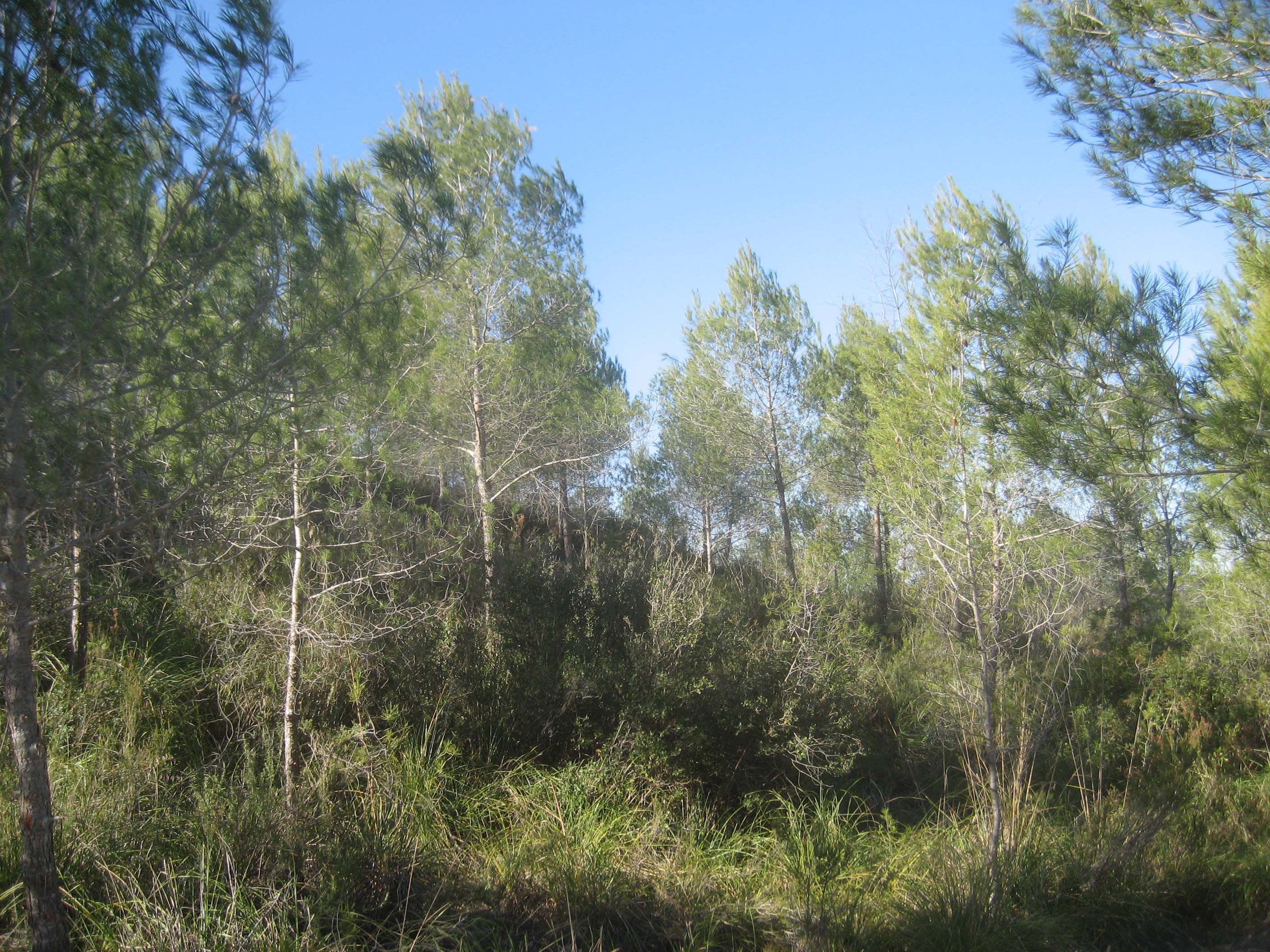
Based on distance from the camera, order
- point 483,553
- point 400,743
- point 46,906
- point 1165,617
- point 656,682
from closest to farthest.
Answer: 1. point 46,906
2. point 400,743
3. point 656,682
4. point 483,553
5. point 1165,617

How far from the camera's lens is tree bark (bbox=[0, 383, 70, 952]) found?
314cm

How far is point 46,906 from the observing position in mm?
3170

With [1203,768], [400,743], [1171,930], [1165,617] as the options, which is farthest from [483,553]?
[1165,617]

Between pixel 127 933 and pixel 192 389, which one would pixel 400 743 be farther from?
pixel 192 389

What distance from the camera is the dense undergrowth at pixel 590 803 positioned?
4016 millimetres

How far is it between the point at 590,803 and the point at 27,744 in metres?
3.50

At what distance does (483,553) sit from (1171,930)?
19.7ft

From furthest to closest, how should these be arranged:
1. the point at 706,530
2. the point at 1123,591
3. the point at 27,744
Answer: the point at 706,530
the point at 1123,591
the point at 27,744

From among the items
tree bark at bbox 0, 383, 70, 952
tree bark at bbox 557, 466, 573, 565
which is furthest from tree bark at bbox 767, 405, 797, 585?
tree bark at bbox 0, 383, 70, 952

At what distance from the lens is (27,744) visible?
126 inches

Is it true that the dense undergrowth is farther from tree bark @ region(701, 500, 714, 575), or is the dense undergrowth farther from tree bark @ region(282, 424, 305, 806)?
tree bark @ region(701, 500, 714, 575)

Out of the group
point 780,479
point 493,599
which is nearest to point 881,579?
point 780,479

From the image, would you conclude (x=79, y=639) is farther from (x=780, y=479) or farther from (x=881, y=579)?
(x=881, y=579)

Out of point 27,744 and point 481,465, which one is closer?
point 27,744
